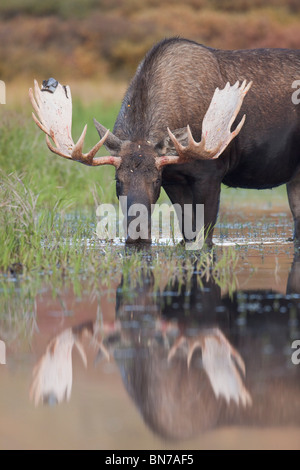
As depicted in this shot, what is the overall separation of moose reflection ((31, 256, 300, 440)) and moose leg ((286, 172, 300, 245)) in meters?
3.42

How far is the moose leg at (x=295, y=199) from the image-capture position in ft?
34.6

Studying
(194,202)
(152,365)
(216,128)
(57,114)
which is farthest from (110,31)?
(152,365)

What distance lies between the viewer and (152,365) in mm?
5176

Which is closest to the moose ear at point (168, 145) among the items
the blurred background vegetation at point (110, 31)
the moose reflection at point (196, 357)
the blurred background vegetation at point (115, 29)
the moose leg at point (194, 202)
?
the moose leg at point (194, 202)

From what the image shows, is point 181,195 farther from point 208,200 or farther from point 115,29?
point 115,29

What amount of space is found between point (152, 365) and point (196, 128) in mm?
4726

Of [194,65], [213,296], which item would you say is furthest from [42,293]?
[194,65]

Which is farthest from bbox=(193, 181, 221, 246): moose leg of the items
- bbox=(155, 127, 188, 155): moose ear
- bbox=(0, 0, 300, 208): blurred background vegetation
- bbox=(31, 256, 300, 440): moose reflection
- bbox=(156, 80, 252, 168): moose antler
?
bbox=(0, 0, 300, 208): blurred background vegetation

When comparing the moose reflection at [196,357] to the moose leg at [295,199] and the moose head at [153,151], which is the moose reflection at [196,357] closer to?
the moose head at [153,151]

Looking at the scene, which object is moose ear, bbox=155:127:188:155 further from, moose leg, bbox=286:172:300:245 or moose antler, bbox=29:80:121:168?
moose leg, bbox=286:172:300:245

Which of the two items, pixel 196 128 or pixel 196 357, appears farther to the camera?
pixel 196 128

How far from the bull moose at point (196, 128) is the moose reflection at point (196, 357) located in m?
2.15

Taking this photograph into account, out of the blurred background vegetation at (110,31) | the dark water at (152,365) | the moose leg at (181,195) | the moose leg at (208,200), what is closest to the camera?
the dark water at (152,365)
